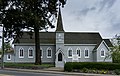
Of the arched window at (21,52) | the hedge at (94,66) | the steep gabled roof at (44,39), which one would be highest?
the steep gabled roof at (44,39)

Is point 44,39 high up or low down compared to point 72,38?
down

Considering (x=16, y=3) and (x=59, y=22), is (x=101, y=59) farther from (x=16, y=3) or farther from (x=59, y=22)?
(x=16, y=3)

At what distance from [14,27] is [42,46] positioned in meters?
20.3

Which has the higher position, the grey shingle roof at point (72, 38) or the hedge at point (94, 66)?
the grey shingle roof at point (72, 38)

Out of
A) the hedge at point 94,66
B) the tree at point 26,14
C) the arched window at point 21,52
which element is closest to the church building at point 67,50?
the arched window at point 21,52

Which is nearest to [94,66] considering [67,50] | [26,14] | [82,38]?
[26,14]

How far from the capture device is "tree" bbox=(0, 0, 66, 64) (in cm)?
4819

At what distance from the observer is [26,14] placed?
47938mm

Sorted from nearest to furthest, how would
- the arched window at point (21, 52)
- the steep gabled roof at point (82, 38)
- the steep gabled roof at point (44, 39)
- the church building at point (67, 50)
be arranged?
1. the church building at point (67, 50)
2. the arched window at point (21, 52)
3. the steep gabled roof at point (44, 39)
4. the steep gabled roof at point (82, 38)

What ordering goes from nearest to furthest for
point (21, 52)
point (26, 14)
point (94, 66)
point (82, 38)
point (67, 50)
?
1. point (94, 66)
2. point (26, 14)
3. point (21, 52)
4. point (67, 50)
5. point (82, 38)

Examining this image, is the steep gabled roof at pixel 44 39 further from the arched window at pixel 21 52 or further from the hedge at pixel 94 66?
the hedge at pixel 94 66

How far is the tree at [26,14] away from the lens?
1897 inches

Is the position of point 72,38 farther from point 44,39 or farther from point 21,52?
point 21,52

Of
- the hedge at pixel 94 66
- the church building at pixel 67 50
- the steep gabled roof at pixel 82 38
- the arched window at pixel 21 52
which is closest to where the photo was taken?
the hedge at pixel 94 66
